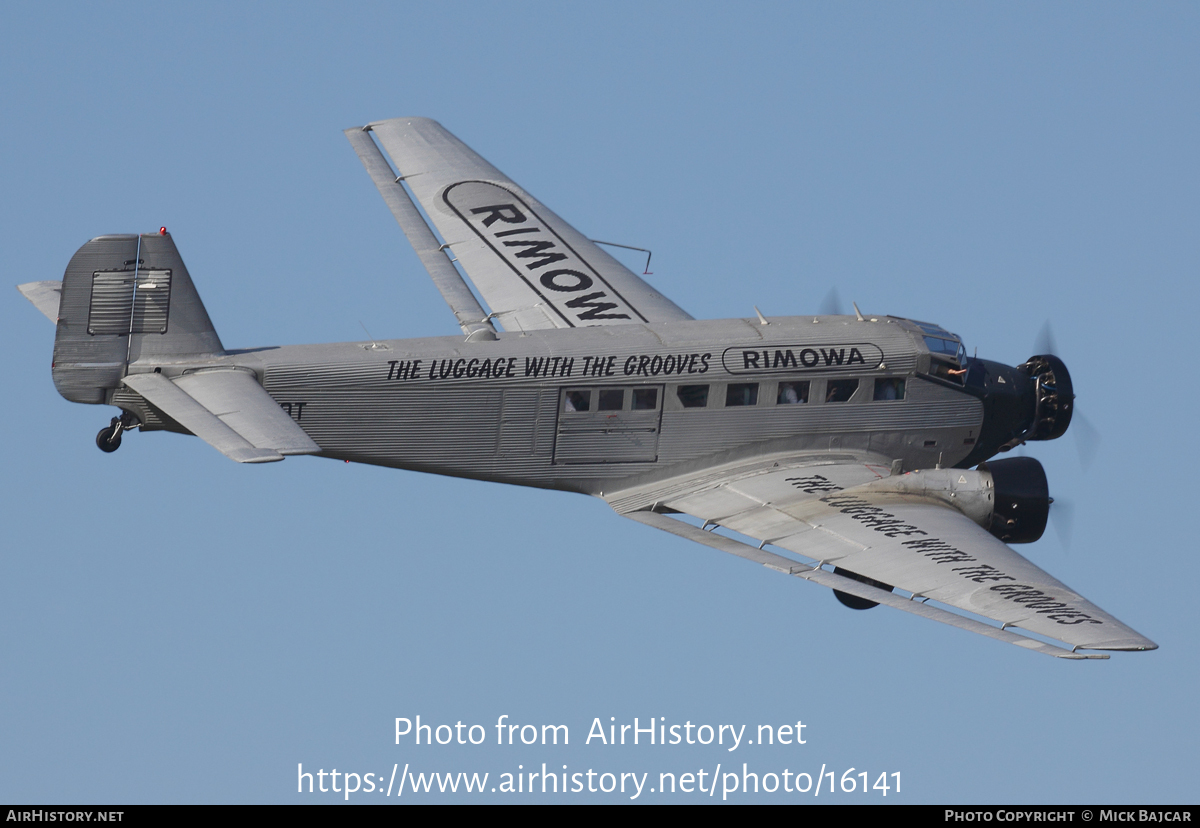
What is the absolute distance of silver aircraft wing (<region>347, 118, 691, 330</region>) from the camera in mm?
40406

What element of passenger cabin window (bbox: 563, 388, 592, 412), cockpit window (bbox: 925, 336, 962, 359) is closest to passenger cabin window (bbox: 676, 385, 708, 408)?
passenger cabin window (bbox: 563, 388, 592, 412)

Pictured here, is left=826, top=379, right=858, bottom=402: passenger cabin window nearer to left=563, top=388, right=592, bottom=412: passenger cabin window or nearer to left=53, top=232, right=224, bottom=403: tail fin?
left=563, top=388, right=592, bottom=412: passenger cabin window

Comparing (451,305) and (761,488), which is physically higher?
(451,305)

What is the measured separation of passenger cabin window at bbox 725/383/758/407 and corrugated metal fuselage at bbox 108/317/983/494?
3 centimetres

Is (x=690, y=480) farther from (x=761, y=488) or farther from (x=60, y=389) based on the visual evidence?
(x=60, y=389)

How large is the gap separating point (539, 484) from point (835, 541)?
5.86 m

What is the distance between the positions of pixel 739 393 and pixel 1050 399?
7065 mm

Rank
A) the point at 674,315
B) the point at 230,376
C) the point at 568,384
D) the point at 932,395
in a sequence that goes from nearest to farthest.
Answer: the point at 230,376
the point at 568,384
the point at 932,395
the point at 674,315

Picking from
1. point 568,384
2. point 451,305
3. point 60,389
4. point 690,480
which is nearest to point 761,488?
point 690,480

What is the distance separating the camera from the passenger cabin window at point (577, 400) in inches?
1400

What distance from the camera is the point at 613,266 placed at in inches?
1667

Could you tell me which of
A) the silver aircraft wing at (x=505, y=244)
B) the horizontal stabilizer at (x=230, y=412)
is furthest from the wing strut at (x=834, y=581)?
the horizontal stabilizer at (x=230, y=412)

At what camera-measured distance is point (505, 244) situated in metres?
42.3

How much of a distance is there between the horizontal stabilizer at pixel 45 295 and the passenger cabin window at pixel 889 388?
51.1 ft
